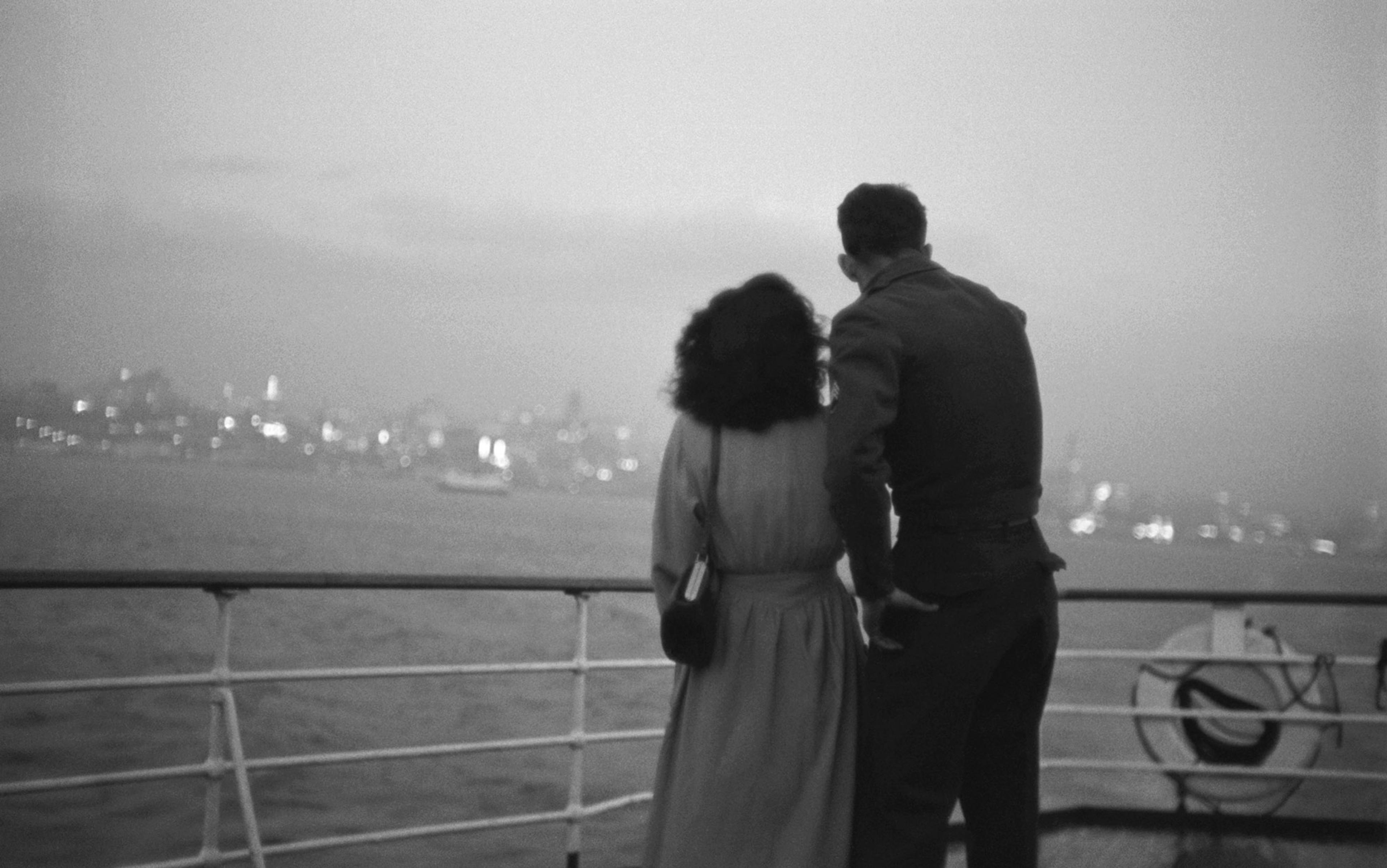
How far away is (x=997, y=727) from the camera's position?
207 centimetres

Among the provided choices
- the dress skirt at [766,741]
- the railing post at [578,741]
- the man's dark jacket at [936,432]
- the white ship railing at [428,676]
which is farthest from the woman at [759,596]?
the railing post at [578,741]

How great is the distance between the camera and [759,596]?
2.02m

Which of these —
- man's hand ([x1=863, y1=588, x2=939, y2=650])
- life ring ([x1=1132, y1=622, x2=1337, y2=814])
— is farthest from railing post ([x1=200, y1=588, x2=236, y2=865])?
life ring ([x1=1132, y1=622, x2=1337, y2=814])

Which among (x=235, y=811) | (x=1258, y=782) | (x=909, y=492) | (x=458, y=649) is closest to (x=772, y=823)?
(x=909, y=492)

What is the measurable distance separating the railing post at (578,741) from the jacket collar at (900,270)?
1.28m

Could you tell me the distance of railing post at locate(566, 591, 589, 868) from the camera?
2.98 m

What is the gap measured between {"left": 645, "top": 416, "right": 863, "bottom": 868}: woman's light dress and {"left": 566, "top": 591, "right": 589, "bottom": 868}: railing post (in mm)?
961

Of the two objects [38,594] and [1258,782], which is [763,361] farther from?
[38,594]

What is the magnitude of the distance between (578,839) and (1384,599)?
2416mm

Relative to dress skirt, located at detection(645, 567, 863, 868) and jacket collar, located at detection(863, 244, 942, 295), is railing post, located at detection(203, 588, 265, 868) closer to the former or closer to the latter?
dress skirt, located at detection(645, 567, 863, 868)

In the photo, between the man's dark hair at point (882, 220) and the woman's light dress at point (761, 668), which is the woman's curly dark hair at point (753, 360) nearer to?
the woman's light dress at point (761, 668)

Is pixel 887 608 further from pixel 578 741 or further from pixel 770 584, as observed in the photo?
pixel 578 741

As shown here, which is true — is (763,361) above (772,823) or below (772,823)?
above

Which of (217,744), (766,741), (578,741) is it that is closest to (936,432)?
(766,741)
